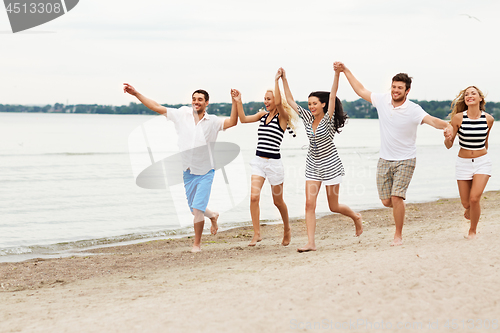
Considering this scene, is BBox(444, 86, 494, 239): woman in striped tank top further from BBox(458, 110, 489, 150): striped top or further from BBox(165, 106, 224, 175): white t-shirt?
BBox(165, 106, 224, 175): white t-shirt

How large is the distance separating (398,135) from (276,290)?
264 cm

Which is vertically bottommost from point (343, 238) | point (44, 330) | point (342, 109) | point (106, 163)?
point (106, 163)

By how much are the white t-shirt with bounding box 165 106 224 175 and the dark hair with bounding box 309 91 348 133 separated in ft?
4.79

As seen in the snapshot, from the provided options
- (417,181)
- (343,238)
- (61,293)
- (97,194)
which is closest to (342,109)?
(343,238)

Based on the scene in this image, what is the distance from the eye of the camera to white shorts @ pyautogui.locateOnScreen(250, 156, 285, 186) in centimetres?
674

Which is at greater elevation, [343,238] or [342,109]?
[342,109]

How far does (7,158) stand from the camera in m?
30.2

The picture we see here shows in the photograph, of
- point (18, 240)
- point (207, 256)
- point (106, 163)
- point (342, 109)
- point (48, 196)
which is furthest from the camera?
point (106, 163)

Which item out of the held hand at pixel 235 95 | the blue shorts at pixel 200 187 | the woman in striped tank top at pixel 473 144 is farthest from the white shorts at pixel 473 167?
the blue shorts at pixel 200 187

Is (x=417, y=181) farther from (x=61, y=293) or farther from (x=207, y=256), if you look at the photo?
(x=61, y=293)

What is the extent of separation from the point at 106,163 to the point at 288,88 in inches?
910

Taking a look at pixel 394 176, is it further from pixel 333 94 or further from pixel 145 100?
pixel 145 100

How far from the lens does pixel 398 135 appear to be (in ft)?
19.0

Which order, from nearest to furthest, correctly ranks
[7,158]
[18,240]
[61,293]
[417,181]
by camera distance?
1. [61,293]
2. [18,240]
3. [417,181]
4. [7,158]
